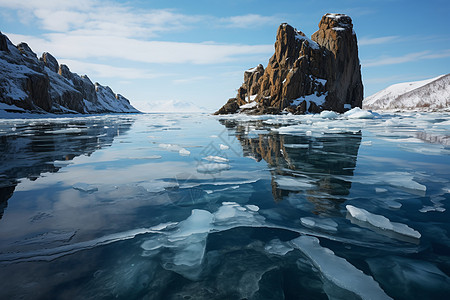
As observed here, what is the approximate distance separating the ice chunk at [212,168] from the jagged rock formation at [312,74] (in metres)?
53.3

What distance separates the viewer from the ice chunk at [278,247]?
7.80 ft

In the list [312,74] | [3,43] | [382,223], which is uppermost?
[3,43]

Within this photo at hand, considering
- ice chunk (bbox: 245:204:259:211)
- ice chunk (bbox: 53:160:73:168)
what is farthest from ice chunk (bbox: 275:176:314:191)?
ice chunk (bbox: 53:160:73:168)

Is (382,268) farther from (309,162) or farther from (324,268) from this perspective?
(309,162)

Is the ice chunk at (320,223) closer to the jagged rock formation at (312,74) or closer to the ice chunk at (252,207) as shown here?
the ice chunk at (252,207)

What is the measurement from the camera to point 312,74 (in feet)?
203

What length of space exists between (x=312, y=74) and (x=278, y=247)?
67863mm

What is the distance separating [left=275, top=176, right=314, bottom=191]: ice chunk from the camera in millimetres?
4309

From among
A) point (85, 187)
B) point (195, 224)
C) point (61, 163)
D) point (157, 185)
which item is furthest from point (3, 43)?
point (195, 224)

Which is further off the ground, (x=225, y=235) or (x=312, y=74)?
(x=312, y=74)

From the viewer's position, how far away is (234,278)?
6.58 ft

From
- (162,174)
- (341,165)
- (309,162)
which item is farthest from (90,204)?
(341,165)

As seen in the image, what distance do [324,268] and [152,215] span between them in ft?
7.59

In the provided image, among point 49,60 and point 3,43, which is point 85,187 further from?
point 49,60
